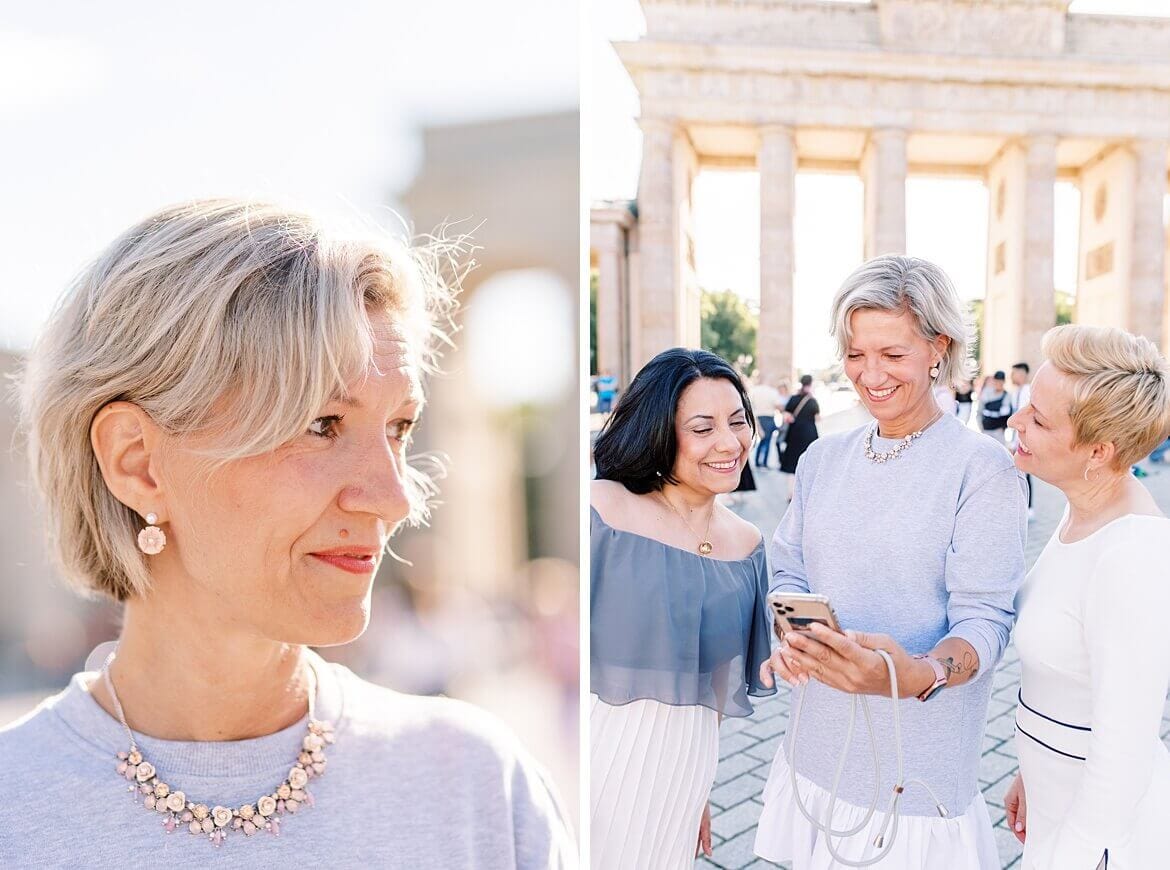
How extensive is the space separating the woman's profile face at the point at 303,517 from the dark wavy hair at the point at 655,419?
1071 mm

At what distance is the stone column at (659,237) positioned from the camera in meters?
25.5

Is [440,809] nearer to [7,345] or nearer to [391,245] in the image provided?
[391,245]

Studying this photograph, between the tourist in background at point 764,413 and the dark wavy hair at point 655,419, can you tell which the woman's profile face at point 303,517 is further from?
the tourist in background at point 764,413

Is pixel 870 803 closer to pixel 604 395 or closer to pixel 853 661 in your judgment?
pixel 853 661

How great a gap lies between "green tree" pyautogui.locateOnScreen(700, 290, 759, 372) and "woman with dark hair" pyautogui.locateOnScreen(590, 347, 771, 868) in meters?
45.6

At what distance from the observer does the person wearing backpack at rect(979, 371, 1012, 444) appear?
1026cm

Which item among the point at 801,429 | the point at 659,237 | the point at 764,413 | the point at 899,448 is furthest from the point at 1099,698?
the point at 659,237

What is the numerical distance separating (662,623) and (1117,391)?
1.03 metres

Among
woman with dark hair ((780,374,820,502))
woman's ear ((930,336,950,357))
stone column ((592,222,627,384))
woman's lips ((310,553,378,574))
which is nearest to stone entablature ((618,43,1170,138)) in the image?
stone column ((592,222,627,384))

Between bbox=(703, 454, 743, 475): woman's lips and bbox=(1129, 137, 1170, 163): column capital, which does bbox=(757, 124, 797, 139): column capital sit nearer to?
bbox=(1129, 137, 1170, 163): column capital

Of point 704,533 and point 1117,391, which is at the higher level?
point 1117,391

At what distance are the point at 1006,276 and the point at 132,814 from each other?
1191 inches

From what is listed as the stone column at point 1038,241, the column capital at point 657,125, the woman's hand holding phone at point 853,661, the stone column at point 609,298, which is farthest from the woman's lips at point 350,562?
the stone column at point 1038,241

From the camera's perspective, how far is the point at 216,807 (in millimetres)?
1051
